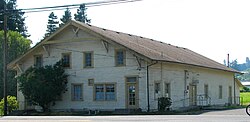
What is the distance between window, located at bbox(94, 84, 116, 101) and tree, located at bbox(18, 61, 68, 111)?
2.97m

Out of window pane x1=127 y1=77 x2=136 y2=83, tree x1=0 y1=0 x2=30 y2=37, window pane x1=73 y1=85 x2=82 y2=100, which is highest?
tree x1=0 y1=0 x2=30 y2=37

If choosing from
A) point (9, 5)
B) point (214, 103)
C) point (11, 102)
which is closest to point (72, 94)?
point (11, 102)

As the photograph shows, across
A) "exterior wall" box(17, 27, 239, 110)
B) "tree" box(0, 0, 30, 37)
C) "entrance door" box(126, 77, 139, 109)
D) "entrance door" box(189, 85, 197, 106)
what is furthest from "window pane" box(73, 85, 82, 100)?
"tree" box(0, 0, 30, 37)

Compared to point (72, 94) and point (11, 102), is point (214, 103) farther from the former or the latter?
point (11, 102)

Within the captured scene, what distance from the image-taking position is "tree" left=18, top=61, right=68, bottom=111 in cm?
3603

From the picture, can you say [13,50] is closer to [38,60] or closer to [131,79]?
[38,60]

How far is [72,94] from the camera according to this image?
123ft

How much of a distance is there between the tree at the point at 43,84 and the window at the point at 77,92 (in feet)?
2.63

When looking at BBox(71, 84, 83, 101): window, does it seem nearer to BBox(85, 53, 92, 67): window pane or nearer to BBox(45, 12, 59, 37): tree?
BBox(85, 53, 92, 67): window pane

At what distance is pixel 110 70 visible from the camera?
35.7m

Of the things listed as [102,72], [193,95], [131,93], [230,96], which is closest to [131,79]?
[131,93]

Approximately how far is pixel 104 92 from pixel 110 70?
1.81 meters

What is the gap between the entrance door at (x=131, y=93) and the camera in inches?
1357

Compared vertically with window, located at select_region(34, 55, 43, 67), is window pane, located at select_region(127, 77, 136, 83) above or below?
below
